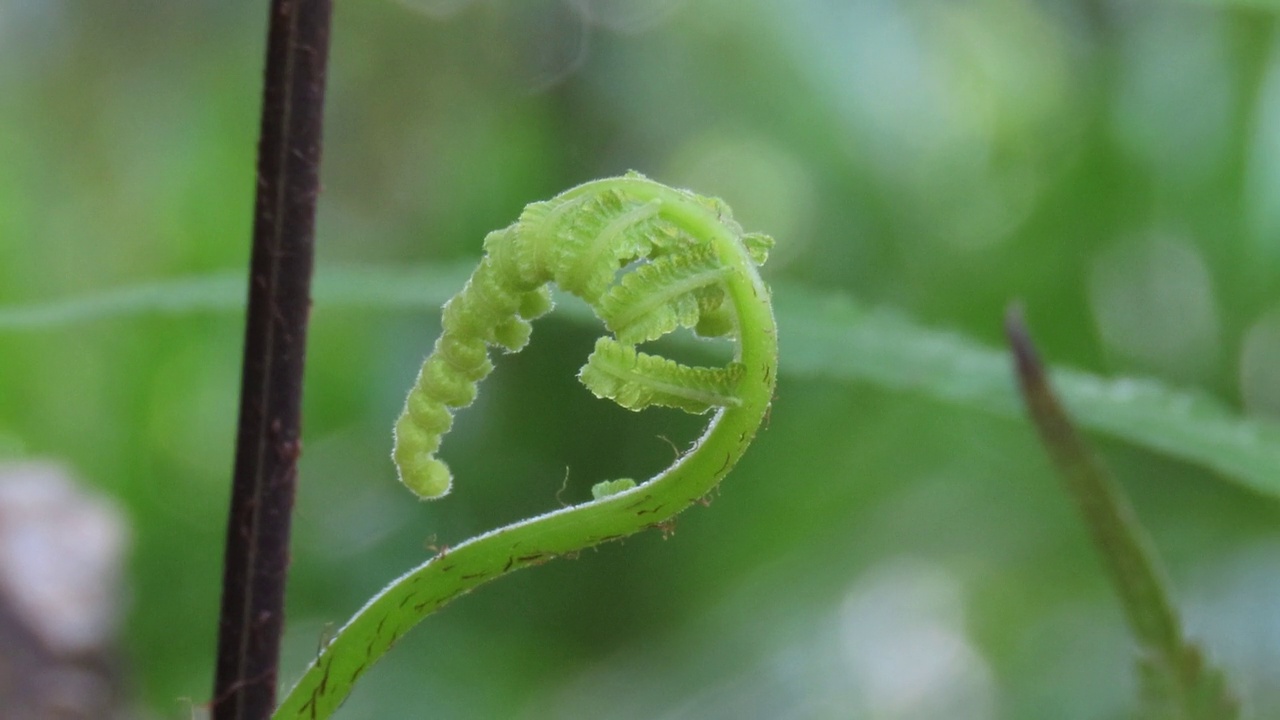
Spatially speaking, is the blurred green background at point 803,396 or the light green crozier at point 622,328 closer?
the light green crozier at point 622,328

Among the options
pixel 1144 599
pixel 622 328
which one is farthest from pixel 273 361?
pixel 1144 599

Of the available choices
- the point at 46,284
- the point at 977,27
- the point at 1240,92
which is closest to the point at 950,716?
the point at 1240,92

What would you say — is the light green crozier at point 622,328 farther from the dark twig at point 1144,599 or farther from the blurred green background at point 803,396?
the blurred green background at point 803,396

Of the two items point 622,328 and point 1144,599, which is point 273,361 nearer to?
point 622,328

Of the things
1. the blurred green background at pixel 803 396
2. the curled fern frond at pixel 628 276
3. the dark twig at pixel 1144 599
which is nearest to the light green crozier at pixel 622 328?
the curled fern frond at pixel 628 276

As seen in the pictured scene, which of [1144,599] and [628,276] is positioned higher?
[628,276]

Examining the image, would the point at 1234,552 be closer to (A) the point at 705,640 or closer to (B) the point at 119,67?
(A) the point at 705,640
